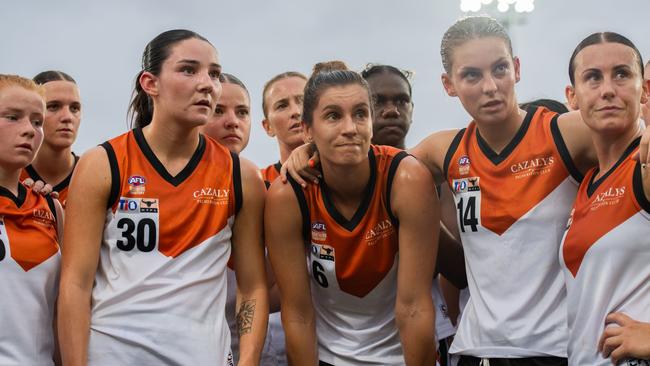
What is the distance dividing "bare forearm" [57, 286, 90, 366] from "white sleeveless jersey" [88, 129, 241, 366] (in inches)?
2.2

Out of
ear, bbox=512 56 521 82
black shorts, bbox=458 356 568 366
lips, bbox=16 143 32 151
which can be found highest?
ear, bbox=512 56 521 82

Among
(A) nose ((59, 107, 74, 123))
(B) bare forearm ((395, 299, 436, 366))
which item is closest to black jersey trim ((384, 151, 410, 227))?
(B) bare forearm ((395, 299, 436, 366))

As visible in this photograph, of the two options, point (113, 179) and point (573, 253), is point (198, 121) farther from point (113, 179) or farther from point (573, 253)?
point (573, 253)

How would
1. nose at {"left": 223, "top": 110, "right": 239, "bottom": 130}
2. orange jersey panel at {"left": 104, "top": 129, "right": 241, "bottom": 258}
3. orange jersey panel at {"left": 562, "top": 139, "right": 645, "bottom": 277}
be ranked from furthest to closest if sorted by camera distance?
1. nose at {"left": 223, "top": 110, "right": 239, "bottom": 130}
2. orange jersey panel at {"left": 104, "top": 129, "right": 241, "bottom": 258}
3. orange jersey panel at {"left": 562, "top": 139, "right": 645, "bottom": 277}

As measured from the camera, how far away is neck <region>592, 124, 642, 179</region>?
3.68m

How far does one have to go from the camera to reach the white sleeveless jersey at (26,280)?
3836 millimetres

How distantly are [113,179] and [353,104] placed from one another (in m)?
1.43

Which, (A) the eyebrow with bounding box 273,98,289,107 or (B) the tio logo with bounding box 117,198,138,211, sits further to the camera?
(A) the eyebrow with bounding box 273,98,289,107

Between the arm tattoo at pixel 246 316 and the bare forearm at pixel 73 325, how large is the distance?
85 centimetres

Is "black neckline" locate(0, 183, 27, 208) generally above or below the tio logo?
above

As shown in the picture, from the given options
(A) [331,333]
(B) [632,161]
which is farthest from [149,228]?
(B) [632,161]

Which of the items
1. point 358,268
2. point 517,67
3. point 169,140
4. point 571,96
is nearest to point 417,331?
point 358,268

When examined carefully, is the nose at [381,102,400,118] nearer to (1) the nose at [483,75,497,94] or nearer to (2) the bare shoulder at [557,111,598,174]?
(1) the nose at [483,75,497,94]

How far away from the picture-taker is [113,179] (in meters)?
3.94
